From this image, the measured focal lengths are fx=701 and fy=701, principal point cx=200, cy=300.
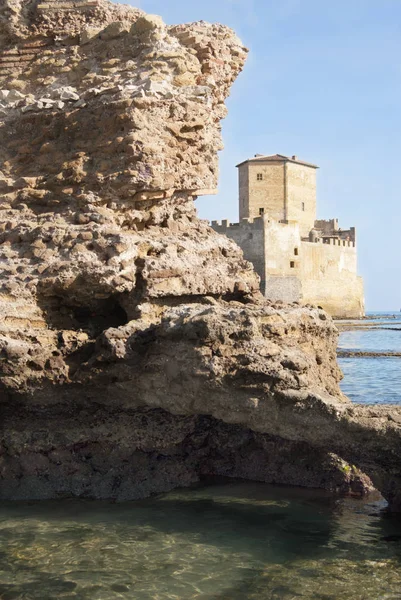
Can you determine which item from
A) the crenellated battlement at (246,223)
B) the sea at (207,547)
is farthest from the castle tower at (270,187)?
the sea at (207,547)

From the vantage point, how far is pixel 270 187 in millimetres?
63406

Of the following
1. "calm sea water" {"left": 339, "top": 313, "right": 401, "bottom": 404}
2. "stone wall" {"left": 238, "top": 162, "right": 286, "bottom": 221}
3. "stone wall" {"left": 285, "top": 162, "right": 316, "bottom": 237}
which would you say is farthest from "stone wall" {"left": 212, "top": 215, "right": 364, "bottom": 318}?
"calm sea water" {"left": 339, "top": 313, "right": 401, "bottom": 404}

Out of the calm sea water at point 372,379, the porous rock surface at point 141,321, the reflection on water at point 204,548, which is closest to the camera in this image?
the reflection on water at point 204,548

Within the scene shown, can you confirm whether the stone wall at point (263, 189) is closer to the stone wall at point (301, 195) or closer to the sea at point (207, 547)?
the stone wall at point (301, 195)

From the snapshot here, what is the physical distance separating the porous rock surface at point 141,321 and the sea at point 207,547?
0.36 meters

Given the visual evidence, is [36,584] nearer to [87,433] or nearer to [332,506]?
[87,433]

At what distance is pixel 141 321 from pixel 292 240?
44.8m

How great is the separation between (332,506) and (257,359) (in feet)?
4.89

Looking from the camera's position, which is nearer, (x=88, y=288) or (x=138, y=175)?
(x=88, y=288)

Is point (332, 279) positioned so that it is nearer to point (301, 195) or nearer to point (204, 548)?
point (301, 195)

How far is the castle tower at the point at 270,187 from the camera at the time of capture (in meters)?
63.1

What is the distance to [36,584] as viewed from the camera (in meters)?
4.10

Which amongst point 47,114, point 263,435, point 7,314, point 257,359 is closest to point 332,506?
point 263,435

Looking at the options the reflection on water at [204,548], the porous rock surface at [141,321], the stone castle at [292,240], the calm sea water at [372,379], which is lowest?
the calm sea water at [372,379]
